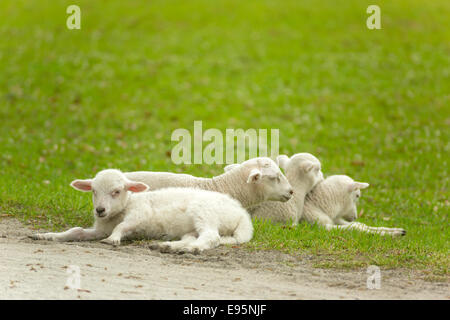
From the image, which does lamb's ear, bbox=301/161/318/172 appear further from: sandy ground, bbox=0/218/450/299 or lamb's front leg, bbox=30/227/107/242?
lamb's front leg, bbox=30/227/107/242

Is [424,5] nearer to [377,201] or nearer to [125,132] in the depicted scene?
[125,132]

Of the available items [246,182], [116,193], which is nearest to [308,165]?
[246,182]

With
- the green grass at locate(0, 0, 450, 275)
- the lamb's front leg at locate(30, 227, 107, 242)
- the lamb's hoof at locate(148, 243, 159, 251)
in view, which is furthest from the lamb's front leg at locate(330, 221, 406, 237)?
the lamb's front leg at locate(30, 227, 107, 242)

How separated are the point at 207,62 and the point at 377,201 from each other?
1155cm

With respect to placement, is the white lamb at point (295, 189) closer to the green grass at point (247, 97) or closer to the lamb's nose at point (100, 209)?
the green grass at point (247, 97)

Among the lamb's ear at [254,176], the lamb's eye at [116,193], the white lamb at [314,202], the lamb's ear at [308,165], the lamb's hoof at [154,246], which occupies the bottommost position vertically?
the lamb's hoof at [154,246]

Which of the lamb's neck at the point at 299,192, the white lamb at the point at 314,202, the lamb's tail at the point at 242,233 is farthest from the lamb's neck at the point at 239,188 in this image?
the lamb's tail at the point at 242,233

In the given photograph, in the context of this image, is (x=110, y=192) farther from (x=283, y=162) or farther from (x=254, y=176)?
(x=283, y=162)

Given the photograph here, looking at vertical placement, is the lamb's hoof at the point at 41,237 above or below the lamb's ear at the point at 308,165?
below

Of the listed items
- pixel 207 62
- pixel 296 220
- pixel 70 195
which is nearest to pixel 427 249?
pixel 296 220

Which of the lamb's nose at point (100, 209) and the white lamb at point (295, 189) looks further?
the white lamb at point (295, 189)

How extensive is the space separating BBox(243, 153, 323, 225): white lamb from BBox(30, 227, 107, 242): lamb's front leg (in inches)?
89.9

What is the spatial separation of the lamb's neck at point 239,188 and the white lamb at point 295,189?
0.30 meters

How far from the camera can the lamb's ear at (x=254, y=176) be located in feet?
27.2
